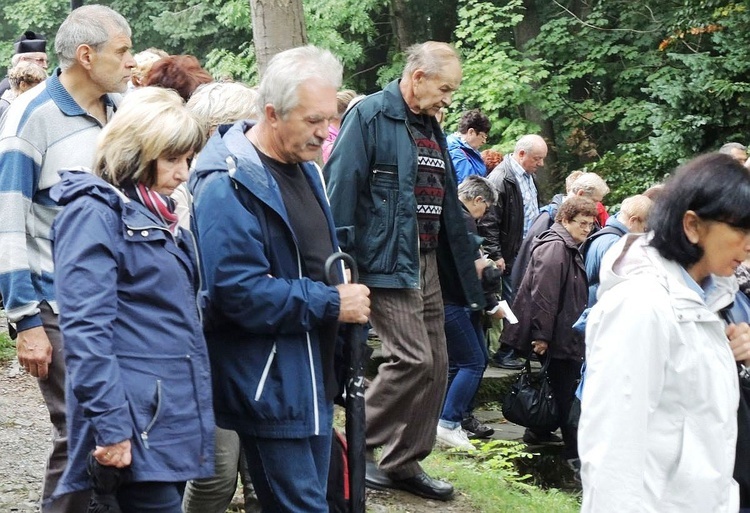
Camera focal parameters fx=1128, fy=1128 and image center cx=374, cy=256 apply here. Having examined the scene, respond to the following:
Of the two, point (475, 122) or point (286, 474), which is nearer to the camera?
point (286, 474)

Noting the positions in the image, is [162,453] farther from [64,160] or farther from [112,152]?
[64,160]

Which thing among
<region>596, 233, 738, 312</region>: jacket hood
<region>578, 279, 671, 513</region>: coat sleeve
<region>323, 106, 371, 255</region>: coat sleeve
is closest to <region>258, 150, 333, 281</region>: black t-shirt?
<region>596, 233, 738, 312</region>: jacket hood

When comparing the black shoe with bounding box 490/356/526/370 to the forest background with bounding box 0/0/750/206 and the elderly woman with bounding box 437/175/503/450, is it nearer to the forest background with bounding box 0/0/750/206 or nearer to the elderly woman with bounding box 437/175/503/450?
the elderly woman with bounding box 437/175/503/450

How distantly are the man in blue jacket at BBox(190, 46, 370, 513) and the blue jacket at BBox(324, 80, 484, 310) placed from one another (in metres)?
1.59

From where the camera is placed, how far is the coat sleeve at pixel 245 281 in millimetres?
3654

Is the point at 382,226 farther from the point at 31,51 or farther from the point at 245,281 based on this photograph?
the point at 31,51

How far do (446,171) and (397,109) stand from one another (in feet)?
1.48

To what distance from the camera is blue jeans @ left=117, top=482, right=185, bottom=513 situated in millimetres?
3406

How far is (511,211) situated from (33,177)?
6.55 meters

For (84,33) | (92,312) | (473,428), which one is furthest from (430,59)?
(473,428)

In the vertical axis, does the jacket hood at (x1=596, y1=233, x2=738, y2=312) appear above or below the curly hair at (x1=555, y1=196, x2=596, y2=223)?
above

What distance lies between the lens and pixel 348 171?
5539mm

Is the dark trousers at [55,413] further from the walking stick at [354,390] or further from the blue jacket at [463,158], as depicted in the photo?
the blue jacket at [463,158]

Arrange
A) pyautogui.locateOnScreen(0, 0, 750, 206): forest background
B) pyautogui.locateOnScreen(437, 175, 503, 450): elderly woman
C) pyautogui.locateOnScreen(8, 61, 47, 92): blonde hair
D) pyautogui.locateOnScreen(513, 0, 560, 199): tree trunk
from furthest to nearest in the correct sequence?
1. pyautogui.locateOnScreen(513, 0, 560, 199): tree trunk
2. pyautogui.locateOnScreen(0, 0, 750, 206): forest background
3. pyautogui.locateOnScreen(8, 61, 47, 92): blonde hair
4. pyautogui.locateOnScreen(437, 175, 503, 450): elderly woman
